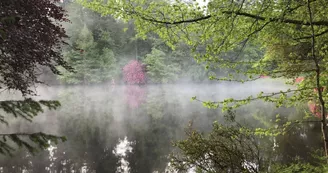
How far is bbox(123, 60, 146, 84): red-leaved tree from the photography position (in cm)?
3206

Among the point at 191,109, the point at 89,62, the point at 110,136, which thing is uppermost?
the point at 89,62

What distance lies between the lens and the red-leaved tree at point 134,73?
3206cm

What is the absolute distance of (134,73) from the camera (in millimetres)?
32062

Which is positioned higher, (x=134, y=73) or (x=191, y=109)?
(x=134, y=73)

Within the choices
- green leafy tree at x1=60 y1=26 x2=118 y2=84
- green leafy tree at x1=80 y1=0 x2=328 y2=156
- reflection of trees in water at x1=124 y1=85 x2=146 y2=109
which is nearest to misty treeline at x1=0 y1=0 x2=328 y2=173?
green leafy tree at x1=80 y1=0 x2=328 y2=156

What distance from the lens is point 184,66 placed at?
34531mm

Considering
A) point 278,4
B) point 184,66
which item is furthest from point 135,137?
point 184,66

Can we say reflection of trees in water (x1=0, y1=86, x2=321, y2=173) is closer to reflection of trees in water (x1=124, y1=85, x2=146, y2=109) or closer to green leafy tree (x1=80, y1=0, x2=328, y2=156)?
reflection of trees in water (x1=124, y1=85, x2=146, y2=109)

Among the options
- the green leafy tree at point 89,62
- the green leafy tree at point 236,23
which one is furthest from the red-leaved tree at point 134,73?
the green leafy tree at point 236,23

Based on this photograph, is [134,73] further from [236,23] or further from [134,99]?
[236,23]

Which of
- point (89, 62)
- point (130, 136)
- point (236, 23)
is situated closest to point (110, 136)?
point (130, 136)

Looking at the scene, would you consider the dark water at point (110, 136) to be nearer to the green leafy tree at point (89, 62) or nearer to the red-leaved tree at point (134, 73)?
the green leafy tree at point (89, 62)

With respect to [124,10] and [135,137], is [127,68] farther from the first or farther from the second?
[124,10]

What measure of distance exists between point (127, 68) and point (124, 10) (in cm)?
2910
